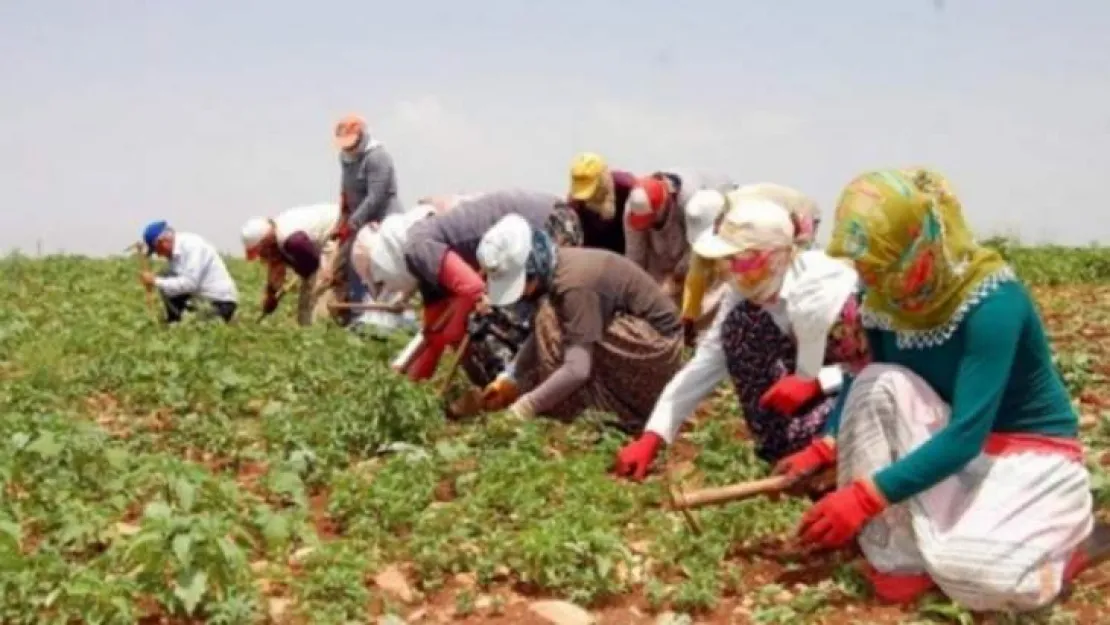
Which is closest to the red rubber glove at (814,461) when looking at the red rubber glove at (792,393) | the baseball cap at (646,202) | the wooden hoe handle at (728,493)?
the wooden hoe handle at (728,493)

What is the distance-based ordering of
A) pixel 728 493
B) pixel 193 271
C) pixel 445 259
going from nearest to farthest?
pixel 728 493
pixel 445 259
pixel 193 271

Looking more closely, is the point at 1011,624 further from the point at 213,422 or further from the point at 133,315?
the point at 133,315

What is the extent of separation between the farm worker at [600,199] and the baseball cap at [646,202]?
1.12 ft

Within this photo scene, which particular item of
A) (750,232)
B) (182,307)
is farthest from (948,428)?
(182,307)

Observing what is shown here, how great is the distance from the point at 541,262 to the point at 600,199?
7.53 feet

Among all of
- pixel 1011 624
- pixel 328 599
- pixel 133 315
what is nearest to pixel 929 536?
pixel 1011 624

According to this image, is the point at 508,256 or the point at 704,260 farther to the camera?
the point at 704,260

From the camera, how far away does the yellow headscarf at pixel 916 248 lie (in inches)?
144

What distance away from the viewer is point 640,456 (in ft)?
16.6

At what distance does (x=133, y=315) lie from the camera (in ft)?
37.6

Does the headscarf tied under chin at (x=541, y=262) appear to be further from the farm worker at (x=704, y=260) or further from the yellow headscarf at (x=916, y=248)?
the yellow headscarf at (x=916, y=248)

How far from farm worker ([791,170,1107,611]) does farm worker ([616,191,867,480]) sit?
72 cm

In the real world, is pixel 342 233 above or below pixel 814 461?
below

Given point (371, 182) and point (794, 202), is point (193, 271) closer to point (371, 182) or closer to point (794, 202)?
point (371, 182)
